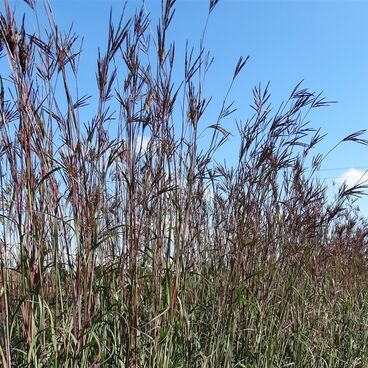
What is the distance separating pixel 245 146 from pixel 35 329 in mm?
1451

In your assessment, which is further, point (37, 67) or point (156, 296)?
point (156, 296)

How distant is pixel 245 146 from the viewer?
281cm

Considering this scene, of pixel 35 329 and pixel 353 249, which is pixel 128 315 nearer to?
pixel 35 329

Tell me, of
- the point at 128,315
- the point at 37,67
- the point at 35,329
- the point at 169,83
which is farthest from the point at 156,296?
the point at 37,67

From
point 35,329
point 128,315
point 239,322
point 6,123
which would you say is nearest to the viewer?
point 6,123

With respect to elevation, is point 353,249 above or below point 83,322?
above

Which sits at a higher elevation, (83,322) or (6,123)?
(6,123)

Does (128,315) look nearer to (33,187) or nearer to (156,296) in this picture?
(156,296)

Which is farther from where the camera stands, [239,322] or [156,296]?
[239,322]

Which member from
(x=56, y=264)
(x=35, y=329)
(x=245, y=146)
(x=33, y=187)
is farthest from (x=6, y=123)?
(x=245, y=146)

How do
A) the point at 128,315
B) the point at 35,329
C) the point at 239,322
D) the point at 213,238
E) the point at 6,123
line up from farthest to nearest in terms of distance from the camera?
the point at 213,238 → the point at 239,322 → the point at 128,315 → the point at 35,329 → the point at 6,123

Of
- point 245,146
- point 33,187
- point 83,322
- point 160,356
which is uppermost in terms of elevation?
point 245,146

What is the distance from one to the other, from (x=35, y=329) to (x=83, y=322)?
18 centimetres

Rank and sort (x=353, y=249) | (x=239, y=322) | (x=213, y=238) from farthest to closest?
1. (x=353, y=249)
2. (x=213, y=238)
3. (x=239, y=322)
